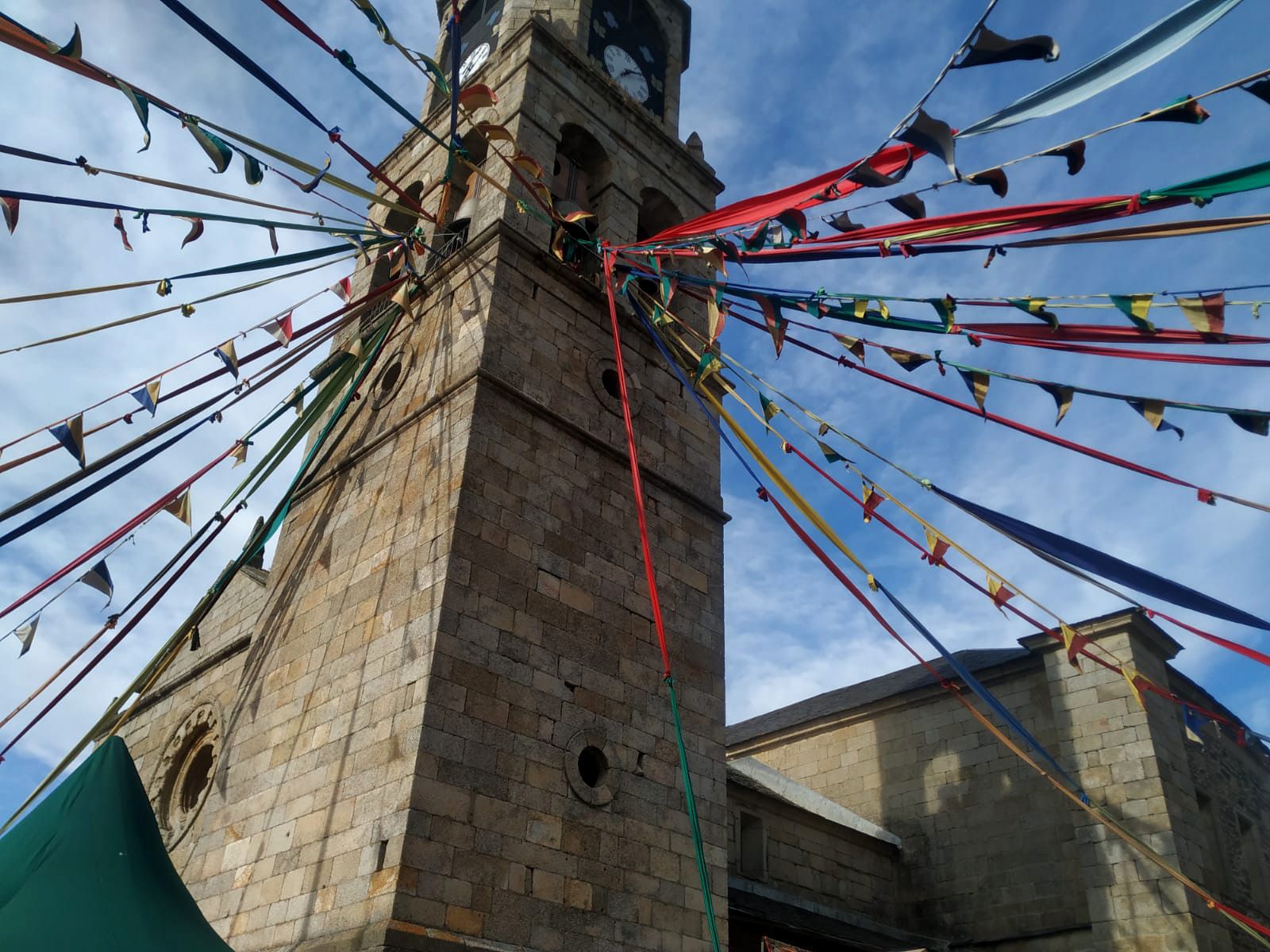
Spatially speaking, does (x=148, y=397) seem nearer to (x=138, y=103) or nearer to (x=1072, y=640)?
(x=138, y=103)

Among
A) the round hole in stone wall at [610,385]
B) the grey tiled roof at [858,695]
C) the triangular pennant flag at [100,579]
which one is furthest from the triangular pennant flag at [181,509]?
the grey tiled roof at [858,695]

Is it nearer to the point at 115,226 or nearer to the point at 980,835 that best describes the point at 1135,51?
the point at 115,226

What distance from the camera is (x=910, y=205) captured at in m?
6.43

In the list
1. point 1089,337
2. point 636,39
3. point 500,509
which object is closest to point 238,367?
point 500,509

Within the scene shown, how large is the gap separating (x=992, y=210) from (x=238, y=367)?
6248 millimetres

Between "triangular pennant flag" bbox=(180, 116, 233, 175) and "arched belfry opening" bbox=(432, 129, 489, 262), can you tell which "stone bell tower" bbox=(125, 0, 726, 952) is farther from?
"triangular pennant flag" bbox=(180, 116, 233, 175)

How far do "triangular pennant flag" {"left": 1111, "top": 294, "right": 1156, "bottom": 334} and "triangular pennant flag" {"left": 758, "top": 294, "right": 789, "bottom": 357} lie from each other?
2.28m

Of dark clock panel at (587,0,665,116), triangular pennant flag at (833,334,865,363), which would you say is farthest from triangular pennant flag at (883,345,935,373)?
dark clock panel at (587,0,665,116)

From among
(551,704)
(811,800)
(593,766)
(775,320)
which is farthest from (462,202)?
(811,800)

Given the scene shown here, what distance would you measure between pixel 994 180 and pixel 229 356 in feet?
20.8

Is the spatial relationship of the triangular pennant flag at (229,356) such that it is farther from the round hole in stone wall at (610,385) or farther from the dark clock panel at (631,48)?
the dark clock panel at (631,48)

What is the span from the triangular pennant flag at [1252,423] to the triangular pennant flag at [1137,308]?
84 cm

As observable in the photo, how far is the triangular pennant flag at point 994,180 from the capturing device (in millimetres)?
6016

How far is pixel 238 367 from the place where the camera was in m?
9.05
